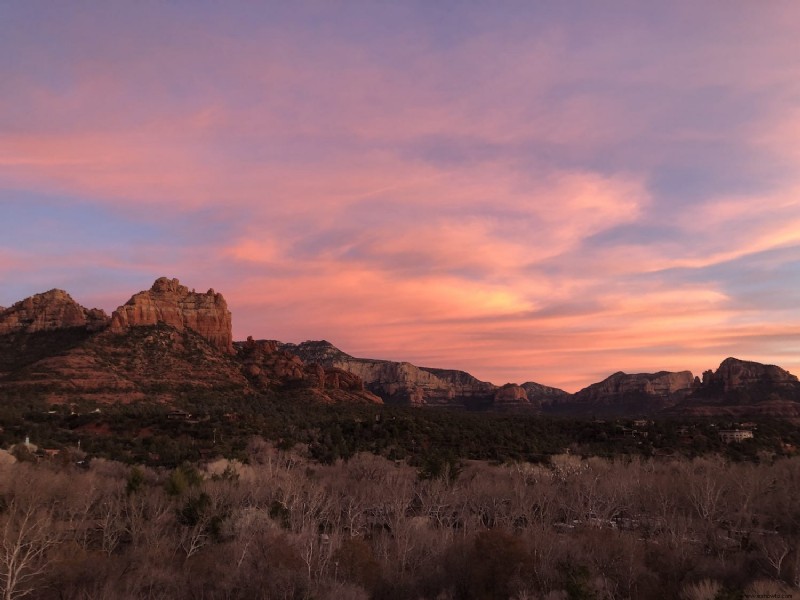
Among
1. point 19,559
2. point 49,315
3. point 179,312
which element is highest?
point 179,312

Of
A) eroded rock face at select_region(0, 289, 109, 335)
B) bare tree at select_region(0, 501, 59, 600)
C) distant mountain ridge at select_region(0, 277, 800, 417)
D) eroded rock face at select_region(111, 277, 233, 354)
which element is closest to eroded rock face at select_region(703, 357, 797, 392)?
distant mountain ridge at select_region(0, 277, 800, 417)

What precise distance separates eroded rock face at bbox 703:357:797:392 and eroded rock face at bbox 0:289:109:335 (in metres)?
166

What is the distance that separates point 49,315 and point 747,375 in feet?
602

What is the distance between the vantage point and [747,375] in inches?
6467

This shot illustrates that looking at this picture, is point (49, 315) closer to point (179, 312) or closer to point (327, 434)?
point (179, 312)

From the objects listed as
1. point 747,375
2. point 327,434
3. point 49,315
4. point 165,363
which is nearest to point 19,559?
point 327,434

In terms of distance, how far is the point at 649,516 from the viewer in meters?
51.7

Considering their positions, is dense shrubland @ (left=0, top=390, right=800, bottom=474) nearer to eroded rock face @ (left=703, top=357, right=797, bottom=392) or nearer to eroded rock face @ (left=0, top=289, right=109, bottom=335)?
eroded rock face @ (left=0, top=289, right=109, bottom=335)

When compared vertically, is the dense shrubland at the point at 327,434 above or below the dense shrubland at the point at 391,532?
above

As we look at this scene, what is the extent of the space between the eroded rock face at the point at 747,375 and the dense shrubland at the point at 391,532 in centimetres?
11544

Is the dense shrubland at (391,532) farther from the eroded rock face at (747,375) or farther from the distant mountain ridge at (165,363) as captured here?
the eroded rock face at (747,375)

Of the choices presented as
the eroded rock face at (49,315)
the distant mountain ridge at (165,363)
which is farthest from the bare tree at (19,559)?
the eroded rock face at (49,315)

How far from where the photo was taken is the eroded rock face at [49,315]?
405 ft

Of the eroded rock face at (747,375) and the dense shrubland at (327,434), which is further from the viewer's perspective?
the eroded rock face at (747,375)
